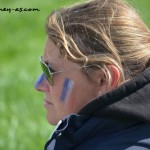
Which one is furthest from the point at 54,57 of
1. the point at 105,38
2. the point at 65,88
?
the point at 105,38

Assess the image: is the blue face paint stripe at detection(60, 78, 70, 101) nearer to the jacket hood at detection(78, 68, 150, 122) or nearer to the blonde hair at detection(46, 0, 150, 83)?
the blonde hair at detection(46, 0, 150, 83)

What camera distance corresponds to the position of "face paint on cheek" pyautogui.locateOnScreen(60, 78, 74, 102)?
113 inches

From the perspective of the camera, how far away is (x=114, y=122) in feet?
8.93

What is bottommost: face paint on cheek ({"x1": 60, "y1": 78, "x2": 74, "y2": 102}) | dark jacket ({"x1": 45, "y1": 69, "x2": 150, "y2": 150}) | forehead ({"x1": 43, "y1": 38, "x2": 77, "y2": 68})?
dark jacket ({"x1": 45, "y1": 69, "x2": 150, "y2": 150})

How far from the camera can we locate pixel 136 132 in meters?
2.71

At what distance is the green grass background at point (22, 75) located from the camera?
17.2ft

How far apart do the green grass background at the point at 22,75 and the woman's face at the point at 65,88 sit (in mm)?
542

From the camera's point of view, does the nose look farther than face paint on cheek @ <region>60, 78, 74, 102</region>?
Yes

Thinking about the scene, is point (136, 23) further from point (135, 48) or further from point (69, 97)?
point (69, 97)

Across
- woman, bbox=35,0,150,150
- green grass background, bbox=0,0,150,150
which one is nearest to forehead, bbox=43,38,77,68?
woman, bbox=35,0,150,150

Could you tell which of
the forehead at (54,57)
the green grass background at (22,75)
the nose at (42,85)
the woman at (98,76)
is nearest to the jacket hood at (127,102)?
the woman at (98,76)

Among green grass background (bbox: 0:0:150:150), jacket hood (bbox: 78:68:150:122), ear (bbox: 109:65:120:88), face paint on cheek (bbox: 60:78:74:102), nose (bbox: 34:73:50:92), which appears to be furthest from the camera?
green grass background (bbox: 0:0:150:150)

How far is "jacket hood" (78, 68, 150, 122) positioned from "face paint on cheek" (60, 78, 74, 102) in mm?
193

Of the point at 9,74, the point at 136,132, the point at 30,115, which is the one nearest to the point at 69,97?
the point at 136,132
